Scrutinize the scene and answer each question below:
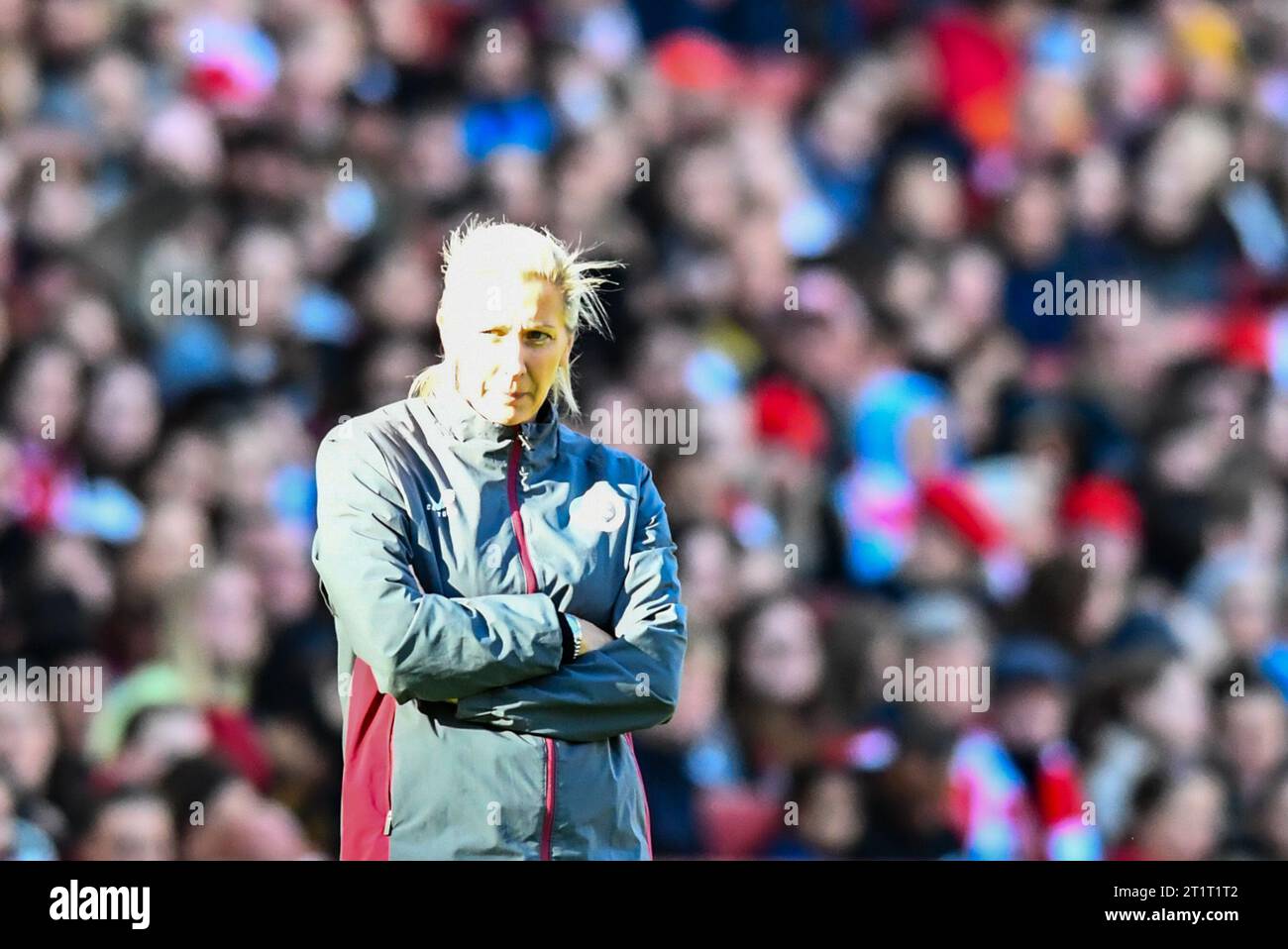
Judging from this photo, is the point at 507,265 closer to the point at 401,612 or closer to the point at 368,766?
the point at 401,612

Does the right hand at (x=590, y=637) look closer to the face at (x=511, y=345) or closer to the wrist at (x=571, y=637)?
the wrist at (x=571, y=637)

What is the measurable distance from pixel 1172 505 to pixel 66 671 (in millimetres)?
1936

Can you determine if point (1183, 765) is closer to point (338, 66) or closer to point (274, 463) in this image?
point (274, 463)

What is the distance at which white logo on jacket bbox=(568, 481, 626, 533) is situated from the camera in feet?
6.56

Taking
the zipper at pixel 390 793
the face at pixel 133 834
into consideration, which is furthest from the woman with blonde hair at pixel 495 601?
the face at pixel 133 834

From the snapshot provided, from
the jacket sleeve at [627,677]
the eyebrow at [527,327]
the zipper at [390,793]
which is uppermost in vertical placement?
the eyebrow at [527,327]

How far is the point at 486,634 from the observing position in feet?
6.22

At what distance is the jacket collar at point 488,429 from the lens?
198 centimetres

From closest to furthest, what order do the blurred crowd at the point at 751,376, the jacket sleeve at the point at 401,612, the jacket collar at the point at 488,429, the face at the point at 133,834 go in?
the jacket sleeve at the point at 401,612 → the jacket collar at the point at 488,429 → the face at the point at 133,834 → the blurred crowd at the point at 751,376

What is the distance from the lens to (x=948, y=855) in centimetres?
291

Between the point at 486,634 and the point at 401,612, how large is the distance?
0.31 ft

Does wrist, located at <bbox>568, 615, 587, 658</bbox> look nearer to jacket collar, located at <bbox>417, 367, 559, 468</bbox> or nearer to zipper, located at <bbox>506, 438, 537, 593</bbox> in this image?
zipper, located at <bbox>506, 438, 537, 593</bbox>

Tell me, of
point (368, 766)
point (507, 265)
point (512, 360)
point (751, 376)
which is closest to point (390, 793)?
point (368, 766)

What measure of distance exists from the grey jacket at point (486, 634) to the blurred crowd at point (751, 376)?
0.97 m
